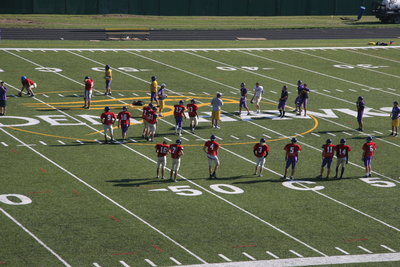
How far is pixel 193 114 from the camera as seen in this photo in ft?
135

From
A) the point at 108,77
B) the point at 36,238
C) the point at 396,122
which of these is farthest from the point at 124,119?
the point at 396,122

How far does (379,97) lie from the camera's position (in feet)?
174

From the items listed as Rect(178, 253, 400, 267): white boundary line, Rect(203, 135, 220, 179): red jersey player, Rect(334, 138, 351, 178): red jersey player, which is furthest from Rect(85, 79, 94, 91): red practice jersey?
Rect(178, 253, 400, 267): white boundary line

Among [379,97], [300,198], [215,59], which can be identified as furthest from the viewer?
[215,59]

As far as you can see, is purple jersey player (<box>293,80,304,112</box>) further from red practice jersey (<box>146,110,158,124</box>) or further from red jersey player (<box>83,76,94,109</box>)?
red jersey player (<box>83,76,94,109</box>)

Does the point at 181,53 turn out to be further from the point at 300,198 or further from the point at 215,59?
the point at 300,198

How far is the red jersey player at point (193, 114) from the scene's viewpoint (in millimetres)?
41031

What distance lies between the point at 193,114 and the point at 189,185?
351 inches

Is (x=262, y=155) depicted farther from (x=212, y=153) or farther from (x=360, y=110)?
(x=360, y=110)

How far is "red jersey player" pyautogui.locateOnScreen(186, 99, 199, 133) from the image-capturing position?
4103 centimetres

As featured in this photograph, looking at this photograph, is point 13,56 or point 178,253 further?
point 13,56

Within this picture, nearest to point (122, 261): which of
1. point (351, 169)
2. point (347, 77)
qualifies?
point (351, 169)

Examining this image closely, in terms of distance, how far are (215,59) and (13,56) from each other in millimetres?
14915

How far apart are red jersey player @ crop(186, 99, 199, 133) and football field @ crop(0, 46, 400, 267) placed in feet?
1.82
